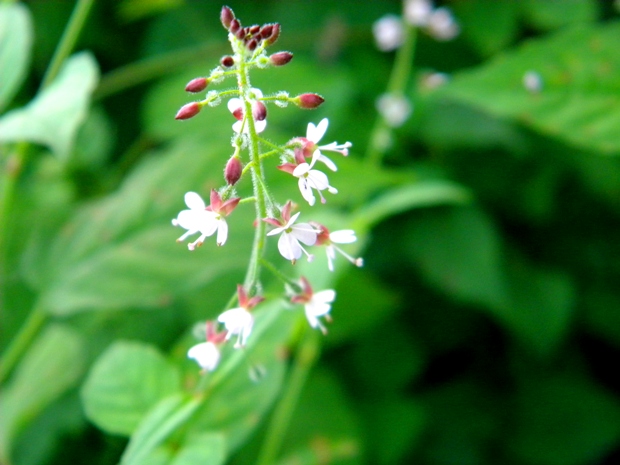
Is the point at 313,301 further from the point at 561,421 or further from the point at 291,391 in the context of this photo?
the point at 561,421

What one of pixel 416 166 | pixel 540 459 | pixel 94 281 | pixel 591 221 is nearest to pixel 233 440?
pixel 94 281

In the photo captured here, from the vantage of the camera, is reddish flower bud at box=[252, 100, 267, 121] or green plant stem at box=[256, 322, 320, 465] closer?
reddish flower bud at box=[252, 100, 267, 121]

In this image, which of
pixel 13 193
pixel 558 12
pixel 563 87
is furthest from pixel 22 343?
pixel 558 12

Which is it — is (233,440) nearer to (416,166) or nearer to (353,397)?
(353,397)

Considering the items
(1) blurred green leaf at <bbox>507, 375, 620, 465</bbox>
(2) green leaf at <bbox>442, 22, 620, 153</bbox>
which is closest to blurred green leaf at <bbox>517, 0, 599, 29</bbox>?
(2) green leaf at <bbox>442, 22, 620, 153</bbox>

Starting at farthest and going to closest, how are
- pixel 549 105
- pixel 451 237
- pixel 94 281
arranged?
1. pixel 451 237
2. pixel 549 105
3. pixel 94 281

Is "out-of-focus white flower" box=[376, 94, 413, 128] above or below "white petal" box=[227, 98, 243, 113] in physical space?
below

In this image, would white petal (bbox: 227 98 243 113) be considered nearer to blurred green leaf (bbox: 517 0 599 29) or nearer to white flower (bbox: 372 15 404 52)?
white flower (bbox: 372 15 404 52)
